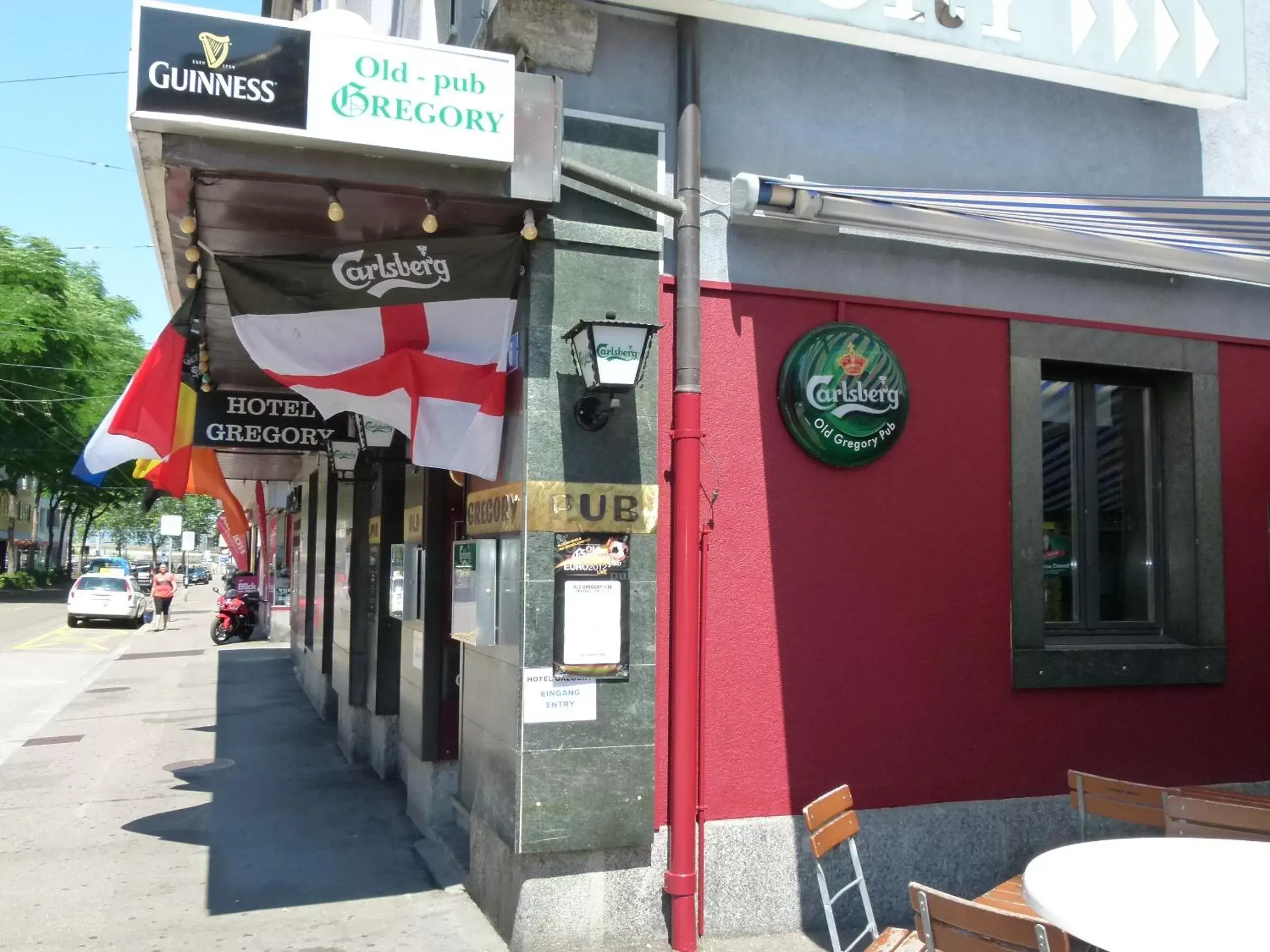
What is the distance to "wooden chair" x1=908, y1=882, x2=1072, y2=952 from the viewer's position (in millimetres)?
3020

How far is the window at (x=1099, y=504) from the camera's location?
6.85 meters

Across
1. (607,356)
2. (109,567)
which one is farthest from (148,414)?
(109,567)

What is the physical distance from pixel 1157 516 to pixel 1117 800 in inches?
98.3

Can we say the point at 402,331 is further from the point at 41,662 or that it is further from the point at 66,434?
the point at 66,434

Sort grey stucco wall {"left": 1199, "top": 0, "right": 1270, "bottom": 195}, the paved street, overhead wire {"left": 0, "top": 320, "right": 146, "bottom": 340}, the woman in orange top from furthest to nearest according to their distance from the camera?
overhead wire {"left": 0, "top": 320, "right": 146, "bottom": 340} → the woman in orange top → the paved street → grey stucco wall {"left": 1199, "top": 0, "right": 1270, "bottom": 195}

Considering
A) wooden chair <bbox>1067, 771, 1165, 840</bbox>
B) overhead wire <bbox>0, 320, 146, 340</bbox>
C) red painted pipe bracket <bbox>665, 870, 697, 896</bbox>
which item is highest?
overhead wire <bbox>0, 320, 146, 340</bbox>

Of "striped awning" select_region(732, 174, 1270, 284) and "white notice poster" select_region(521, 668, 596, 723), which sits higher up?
"striped awning" select_region(732, 174, 1270, 284)

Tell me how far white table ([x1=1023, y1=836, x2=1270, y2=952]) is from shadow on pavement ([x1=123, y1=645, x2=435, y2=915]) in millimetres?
4071

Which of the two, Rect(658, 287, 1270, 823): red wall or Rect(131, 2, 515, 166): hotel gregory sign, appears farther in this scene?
Rect(658, 287, 1270, 823): red wall

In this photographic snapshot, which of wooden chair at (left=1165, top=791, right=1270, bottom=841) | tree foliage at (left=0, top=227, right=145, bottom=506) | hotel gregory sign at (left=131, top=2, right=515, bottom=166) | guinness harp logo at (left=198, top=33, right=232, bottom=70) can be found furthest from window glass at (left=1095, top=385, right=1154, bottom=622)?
tree foliage at (left=0, top=227, right=145, bottom=506)

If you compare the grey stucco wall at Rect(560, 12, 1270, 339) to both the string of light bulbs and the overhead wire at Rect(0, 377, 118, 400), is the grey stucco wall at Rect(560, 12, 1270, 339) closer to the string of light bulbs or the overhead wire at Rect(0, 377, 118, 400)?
the string of light bulbs

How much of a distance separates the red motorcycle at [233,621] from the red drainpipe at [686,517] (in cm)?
2014

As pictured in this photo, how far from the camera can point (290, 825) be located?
789 centimetres

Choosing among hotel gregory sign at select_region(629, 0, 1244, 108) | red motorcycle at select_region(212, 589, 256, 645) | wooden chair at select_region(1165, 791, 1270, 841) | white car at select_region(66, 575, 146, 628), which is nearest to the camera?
wooden chair at select_region(1165, 791, 1270, 841)
